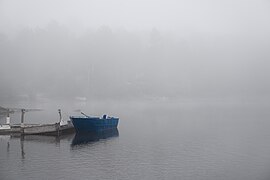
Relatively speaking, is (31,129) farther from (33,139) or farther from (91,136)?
(91,136)

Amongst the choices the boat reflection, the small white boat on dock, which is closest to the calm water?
the boat reflection

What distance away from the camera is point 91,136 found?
79.3 m

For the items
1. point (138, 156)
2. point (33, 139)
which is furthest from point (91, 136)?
point (138, 156)

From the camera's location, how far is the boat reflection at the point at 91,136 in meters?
72.5

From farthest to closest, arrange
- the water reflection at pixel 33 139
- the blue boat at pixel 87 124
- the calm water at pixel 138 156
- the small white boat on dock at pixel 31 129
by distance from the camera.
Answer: the blue boat at pixel 87 124 → the small white boat on dock at pixel 31 129 → the water reflection at pixel 33 139 → the calm water at pixel 138 156

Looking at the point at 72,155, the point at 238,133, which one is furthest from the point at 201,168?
the point at 238,133

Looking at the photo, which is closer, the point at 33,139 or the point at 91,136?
the point at 33,139

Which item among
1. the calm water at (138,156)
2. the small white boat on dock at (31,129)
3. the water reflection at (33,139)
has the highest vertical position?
the small white boat on dock at (31,129)

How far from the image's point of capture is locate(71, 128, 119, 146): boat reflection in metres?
72.5

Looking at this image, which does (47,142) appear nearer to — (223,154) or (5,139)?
(5,139)

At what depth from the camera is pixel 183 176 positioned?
4741cm

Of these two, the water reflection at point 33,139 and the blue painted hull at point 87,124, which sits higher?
the blue painted hull at point 87,124

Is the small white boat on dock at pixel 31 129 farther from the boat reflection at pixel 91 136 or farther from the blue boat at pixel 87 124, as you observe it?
the blue boat at pixel 87 124

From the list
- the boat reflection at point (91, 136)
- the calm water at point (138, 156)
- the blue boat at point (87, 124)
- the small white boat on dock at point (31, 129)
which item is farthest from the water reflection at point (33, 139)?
the blue boat at point (87, 124)
